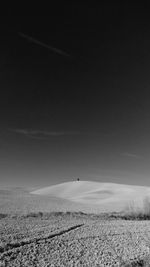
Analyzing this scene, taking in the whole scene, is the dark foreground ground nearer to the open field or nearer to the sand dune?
the open field

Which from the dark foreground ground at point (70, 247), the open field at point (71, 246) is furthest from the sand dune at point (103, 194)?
the dark foreground ground at point (70, 247)

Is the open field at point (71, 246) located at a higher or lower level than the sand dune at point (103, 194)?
lower

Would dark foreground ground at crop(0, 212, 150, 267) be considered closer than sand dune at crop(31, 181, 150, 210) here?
Yes

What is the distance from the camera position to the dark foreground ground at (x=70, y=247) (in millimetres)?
6543

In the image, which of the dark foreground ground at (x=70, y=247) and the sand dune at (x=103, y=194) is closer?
the dark foreground ground at (x=70, y=247)

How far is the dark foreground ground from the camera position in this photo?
6.54m

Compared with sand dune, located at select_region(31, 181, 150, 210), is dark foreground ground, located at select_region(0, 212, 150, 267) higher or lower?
lower

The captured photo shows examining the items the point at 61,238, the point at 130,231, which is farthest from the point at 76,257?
the point at 130,231

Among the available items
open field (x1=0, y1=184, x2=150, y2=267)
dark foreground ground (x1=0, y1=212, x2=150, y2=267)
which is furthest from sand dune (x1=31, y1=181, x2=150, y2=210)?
dark foreground ground (x1=0, y1=212, x2=150, y2=267)

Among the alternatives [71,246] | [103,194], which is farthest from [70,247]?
[103,194]

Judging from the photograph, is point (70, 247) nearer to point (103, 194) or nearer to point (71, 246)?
point (71, 246)

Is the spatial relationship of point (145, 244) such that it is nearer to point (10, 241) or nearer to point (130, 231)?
point (130, 231)

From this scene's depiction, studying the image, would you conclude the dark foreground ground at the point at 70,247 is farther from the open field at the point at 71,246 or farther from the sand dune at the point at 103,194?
the sand dune at the point at 103,194

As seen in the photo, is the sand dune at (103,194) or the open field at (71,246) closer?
the open field at (71,246)
